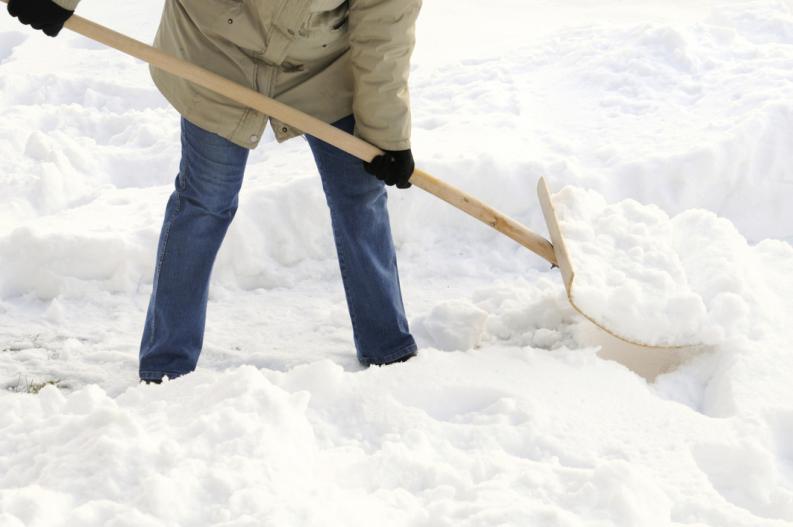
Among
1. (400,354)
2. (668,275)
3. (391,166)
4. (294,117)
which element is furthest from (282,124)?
(668,275)

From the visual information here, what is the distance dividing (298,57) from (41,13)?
0.64 metres

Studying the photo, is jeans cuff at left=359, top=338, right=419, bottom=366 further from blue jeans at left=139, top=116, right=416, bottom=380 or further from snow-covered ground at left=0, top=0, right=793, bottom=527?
snow-covered ground at left=0, top=0, right=793, bottom=527

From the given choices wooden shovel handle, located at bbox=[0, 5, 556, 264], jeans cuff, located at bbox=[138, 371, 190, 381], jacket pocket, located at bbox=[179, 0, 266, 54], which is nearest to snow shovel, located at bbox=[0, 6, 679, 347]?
wooden shovel handle, located at bbox=[0, 5, 556, 264]

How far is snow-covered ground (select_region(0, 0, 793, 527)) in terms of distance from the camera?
1.90 meters

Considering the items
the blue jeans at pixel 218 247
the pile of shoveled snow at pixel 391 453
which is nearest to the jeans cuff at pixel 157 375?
the blue jeans at pixel 218 247

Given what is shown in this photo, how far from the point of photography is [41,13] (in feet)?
7.86

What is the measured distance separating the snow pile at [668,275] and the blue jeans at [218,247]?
589 millimetres

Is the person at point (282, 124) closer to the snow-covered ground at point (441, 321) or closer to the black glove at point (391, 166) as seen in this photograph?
the black glove at point (391, 166)

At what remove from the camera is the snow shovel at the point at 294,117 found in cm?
247

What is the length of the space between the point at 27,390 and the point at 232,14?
1294mm

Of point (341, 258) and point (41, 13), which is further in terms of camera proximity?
point (341, 258)

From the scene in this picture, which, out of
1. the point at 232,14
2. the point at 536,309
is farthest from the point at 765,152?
the point at 232,14

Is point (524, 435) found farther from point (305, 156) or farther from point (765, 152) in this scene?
point (765, 152)

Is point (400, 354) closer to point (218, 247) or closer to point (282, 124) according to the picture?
point (218, 247)
